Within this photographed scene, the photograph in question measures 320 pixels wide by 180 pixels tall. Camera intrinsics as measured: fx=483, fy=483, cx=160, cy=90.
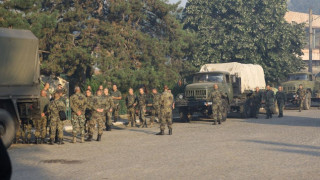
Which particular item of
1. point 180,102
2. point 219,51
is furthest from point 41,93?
point 219,51

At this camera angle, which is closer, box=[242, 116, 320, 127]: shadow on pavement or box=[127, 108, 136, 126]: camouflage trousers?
box=[127, 108, 136, 126]: camouflage trousers

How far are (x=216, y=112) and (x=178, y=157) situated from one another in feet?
33.8

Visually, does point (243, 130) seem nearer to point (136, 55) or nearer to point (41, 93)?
point (41, 93)

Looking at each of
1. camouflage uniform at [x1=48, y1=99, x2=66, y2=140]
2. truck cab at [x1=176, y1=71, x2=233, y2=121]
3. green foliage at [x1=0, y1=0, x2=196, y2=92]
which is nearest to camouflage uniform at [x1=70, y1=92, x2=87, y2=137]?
camouflage uniform at [x1=48, y1=99, x2=66, y2=140]

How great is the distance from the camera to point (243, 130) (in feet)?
Answer: 57.7

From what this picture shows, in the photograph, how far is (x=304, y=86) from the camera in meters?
32.8

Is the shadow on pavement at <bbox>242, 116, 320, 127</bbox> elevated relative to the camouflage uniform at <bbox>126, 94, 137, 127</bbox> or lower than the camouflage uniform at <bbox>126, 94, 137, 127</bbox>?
lower

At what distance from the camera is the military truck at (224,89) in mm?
22188

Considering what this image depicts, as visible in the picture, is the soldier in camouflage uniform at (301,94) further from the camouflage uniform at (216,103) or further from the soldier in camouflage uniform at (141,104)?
the soldier in camouflage uniform at (141,104)

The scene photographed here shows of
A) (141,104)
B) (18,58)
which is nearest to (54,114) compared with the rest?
(18,58)

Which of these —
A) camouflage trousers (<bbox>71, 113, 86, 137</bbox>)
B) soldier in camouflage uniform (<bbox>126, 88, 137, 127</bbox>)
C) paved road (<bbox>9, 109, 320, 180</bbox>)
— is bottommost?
paved road (<bbox>9, 109, 320, 180</bbox>)

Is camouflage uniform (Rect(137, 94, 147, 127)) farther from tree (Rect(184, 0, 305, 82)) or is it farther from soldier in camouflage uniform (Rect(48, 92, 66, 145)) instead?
tree (Rect(184, 0, 305, 82))

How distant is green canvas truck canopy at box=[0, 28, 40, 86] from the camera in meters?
12.6

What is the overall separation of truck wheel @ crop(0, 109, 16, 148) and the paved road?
40 centimetres
